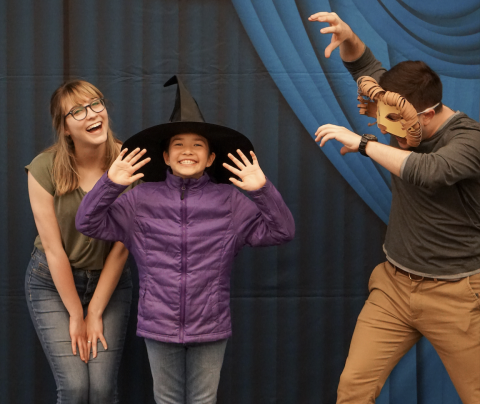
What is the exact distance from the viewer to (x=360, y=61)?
263cm

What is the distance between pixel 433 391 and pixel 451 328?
1007 millimetres

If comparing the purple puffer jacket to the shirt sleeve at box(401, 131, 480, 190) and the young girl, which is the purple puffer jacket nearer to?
the young girl

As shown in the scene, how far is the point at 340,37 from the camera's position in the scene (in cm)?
252

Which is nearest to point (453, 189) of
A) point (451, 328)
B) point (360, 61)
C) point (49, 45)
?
point (451, 328)

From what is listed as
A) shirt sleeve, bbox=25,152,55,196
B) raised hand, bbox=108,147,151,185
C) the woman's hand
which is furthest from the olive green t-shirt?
raised hand, bbox=108,147,151,185

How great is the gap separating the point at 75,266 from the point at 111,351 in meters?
0.42

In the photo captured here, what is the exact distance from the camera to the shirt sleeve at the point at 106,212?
2.23 meters

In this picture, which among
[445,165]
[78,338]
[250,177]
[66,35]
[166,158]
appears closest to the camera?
[445,165]

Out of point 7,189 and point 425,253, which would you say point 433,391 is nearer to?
point 425,253

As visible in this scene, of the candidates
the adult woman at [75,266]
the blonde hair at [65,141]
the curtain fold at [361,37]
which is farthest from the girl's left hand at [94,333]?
the curtain fold at [361,37]

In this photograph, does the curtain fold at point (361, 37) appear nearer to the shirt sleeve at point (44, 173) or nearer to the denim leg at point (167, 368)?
the shirt sleeve at point (44, 173)

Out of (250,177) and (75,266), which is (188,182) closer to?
(250,177)

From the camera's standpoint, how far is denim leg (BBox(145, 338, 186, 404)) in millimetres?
2369

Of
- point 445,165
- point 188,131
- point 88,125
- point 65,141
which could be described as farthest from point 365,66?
point 65,141
